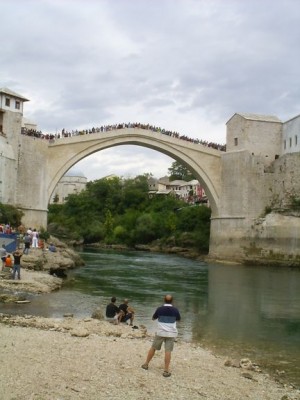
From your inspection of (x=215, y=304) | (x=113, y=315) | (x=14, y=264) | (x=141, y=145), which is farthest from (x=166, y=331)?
(x=141, y=145)

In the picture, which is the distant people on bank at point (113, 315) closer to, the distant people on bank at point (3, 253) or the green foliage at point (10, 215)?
the distant people on bank at point (3, 253)

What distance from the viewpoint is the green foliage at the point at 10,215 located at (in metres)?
25.7

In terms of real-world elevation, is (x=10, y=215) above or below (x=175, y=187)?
below

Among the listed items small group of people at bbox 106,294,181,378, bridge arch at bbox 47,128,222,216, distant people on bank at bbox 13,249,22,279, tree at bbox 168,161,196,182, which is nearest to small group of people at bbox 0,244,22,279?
distant people on bank at bbox 13,249,22,279

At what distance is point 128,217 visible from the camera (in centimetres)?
5403

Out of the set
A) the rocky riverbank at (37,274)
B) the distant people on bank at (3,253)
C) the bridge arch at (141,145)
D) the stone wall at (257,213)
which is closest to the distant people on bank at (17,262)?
the rocky riverbank at (37,274)

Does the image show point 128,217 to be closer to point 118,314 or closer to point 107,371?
point 118,314

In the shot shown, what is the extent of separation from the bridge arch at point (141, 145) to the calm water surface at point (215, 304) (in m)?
8.03

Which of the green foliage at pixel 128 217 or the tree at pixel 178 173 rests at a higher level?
the tree at pixel 178 173

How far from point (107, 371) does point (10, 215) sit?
2053 centimetres

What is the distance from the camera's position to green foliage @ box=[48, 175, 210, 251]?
42.2 metres

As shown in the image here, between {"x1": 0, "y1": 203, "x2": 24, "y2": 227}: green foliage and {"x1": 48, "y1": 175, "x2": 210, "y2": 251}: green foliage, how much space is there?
16001mm

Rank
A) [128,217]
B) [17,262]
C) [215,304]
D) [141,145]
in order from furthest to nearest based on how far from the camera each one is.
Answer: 1. [128,217]
2. [141,145]
3. [215,304]
4. [17,262]

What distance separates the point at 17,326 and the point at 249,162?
26.2 metres
